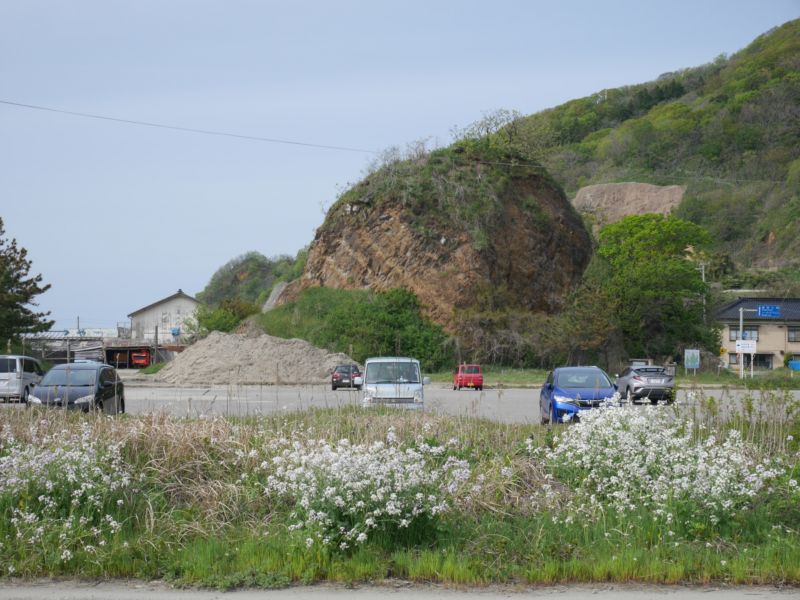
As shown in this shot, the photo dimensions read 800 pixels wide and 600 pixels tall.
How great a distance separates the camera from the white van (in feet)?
65.4

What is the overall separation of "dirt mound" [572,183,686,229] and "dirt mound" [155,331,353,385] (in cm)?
9451

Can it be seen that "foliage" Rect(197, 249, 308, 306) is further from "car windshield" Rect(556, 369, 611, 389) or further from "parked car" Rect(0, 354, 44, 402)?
"car windshield" Rect(556, 369, 611, 389)

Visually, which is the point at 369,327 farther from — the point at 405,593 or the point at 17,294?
the point at 405,593

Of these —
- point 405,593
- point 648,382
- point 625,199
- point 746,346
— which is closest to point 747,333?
point 746,346

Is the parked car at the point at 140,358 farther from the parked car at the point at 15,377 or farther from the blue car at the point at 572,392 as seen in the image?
the blue car at the point at 572,392

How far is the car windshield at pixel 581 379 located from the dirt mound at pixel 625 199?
120 metres

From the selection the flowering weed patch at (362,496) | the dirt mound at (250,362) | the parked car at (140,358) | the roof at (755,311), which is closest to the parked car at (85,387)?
the flowering weed patch at (362,496)

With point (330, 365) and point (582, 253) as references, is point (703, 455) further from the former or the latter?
point (582, 253)

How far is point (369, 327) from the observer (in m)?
56.3

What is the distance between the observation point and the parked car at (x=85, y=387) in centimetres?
1980

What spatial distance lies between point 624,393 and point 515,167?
114 ft

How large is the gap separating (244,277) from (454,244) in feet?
357

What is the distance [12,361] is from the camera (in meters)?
29.1

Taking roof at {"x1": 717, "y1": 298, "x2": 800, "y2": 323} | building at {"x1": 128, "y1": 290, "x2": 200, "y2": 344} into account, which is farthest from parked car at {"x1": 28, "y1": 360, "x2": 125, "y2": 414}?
building at {"x1": 128, "y1": 290, "x2": 200, "y2": 344}
